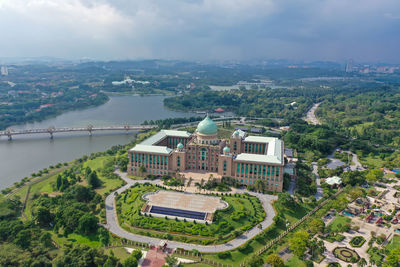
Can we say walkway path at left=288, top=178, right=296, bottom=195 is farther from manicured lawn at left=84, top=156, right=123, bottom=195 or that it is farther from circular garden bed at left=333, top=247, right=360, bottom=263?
manicured lawn at left=84, top=156, right=123, bottom=195

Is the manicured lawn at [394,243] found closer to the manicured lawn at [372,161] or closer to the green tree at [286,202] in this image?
the green tree at [286,202]

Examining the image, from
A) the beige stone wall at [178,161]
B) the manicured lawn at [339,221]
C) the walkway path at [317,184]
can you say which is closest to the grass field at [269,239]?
the manicured lawn at [339,221]

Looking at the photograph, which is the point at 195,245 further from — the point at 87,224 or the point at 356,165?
the point at 356,165

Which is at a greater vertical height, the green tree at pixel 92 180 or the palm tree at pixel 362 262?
the green tree at pixel 92 180

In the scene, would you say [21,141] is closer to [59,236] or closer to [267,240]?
[59,236]

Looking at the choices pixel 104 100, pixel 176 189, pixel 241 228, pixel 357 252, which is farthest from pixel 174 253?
pixel 104 100

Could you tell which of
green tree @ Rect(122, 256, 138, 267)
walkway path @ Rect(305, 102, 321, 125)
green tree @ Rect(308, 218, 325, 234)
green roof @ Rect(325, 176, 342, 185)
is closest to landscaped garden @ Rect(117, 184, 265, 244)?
green tree @ Rect(122, 256, 138, 267)
